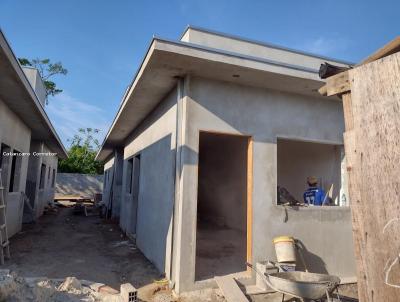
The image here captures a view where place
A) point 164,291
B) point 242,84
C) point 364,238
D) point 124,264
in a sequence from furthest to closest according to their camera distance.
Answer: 1. point 124,264
2. point 242,84
3. point 164,291
4. point 364,238

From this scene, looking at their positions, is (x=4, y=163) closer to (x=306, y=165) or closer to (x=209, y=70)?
(x=209, y=70)

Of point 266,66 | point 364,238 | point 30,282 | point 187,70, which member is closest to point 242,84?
point 266,66

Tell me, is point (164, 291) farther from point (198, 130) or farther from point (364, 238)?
point (364, 238)

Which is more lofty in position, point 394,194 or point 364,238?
point 394,194

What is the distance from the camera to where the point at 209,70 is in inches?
203

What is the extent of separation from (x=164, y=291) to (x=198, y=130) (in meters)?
2.71

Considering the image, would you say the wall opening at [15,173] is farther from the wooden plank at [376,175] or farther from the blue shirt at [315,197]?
the wooden plank at [376,175]

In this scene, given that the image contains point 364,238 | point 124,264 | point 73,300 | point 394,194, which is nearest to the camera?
point 394,194

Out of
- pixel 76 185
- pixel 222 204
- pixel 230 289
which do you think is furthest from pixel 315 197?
pixel 76 185

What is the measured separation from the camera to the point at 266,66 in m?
5.14

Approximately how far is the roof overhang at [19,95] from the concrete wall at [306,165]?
6.69 m

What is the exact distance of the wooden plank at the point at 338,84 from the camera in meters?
2.17

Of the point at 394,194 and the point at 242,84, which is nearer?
the point at 394,194

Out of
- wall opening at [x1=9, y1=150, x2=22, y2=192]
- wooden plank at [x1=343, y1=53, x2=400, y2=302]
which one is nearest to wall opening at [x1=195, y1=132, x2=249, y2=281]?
wooden plank at [x1=343, y1=53, x2=400, y2=302]
